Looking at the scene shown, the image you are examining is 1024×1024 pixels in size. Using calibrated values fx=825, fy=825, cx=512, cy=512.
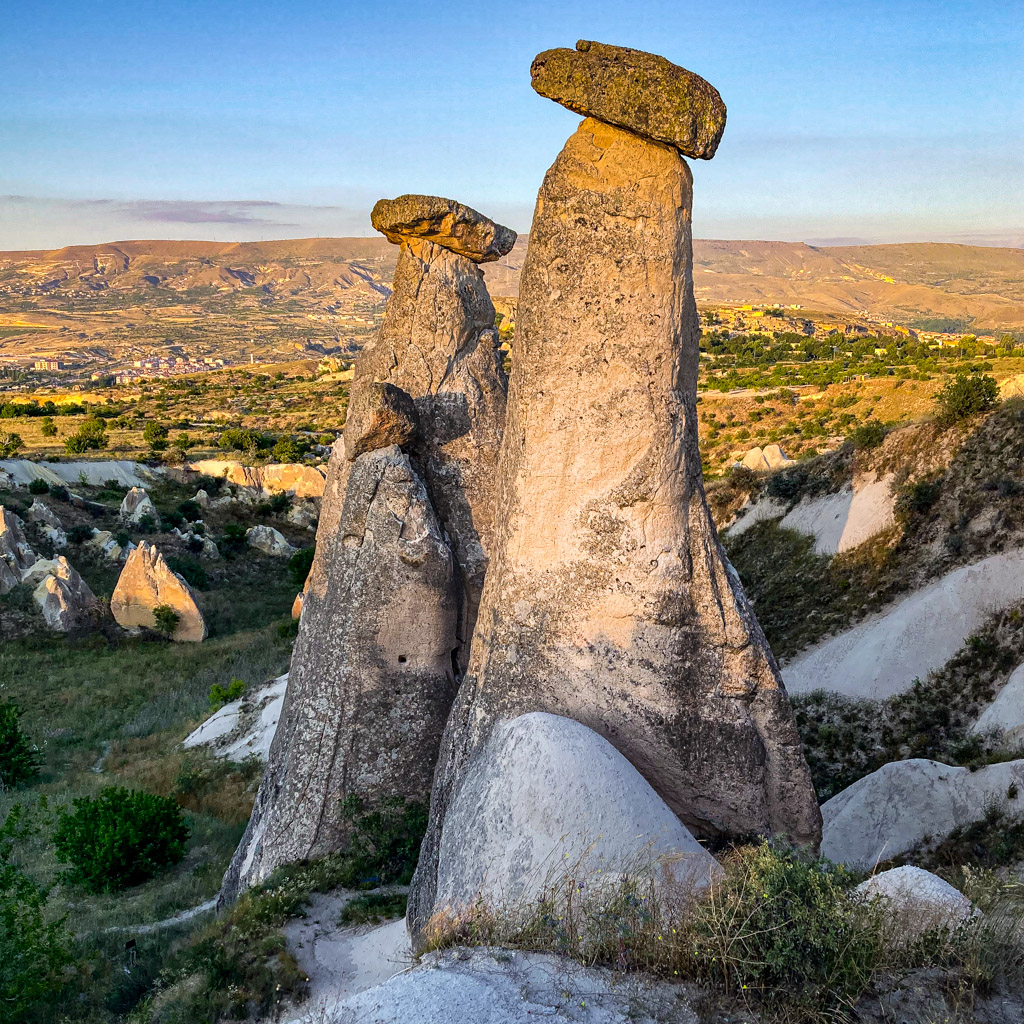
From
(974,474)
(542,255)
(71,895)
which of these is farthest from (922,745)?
(71,895)

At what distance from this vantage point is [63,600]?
26.6 meters

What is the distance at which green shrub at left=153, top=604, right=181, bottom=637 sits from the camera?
2684 centimetres

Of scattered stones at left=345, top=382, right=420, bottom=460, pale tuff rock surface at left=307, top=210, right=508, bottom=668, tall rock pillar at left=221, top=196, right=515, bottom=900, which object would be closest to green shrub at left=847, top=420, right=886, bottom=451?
pale tuff rock surface at left=307, top=210, right=508, bottom=668

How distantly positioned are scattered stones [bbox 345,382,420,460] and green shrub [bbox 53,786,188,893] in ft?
21.8

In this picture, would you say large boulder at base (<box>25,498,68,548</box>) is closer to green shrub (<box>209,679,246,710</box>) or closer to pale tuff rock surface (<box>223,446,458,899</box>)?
green shrub (<box>209,679,246,710</box>)

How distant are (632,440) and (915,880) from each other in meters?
3.72

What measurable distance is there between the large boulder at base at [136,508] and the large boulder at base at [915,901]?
35.9 m

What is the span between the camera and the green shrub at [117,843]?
1119 cm

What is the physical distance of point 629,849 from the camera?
558 centimetres

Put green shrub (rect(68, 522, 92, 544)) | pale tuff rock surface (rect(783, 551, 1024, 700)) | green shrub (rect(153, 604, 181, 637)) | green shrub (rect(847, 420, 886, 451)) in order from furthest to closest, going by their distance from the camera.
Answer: green shrub (rect(68, 522, 92, 544)) < green shrub (rect(153, 604, 181, 637)) < green shrub (rect(847, 420, 886, 451)) < pale tuff rock surface (rect(783, 551, 1024, 700))

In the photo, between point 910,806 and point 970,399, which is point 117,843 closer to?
point 910,806

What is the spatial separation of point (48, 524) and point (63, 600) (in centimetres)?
798

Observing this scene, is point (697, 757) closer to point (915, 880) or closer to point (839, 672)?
point (915, 880)

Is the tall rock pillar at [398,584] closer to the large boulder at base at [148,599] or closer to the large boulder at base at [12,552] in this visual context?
the large boulder at base at [148,599]
